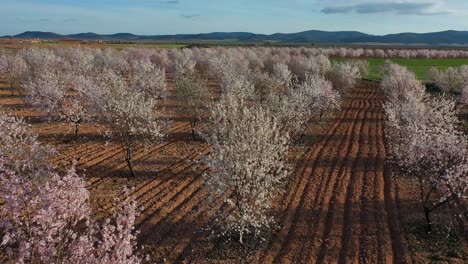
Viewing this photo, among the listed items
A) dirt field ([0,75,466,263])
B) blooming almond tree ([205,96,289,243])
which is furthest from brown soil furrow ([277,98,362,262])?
blooming almond tree ([205,96,289,243])

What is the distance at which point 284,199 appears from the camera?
28.9 metres

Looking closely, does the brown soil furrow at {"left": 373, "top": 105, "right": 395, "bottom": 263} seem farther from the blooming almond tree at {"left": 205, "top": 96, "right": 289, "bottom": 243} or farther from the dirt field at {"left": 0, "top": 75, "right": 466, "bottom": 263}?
the blooming almond tree at {"left": 205, "top": 96, "right": 289, "bottom": 243}

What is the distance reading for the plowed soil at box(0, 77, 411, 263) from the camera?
22.4 m

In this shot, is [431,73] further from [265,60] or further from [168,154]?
[168,154]

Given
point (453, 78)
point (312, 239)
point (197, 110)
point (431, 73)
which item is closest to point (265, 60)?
point (431, 73)

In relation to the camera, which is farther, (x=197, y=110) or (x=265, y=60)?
(x=265, y=60)

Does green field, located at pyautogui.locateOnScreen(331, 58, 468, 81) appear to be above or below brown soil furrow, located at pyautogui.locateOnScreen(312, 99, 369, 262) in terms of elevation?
above

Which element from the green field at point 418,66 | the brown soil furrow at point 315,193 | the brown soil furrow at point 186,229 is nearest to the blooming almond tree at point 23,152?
the brown soil furrow at point 186,229

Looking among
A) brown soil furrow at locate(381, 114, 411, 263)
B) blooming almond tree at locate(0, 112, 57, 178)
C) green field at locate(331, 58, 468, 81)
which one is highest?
blooming almond tree at locate(0, 112, 57, 178)

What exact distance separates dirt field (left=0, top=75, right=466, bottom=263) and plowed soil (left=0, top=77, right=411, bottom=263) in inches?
2.4

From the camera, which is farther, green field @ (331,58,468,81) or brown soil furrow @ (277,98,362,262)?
green field @ (331,58,468,81)

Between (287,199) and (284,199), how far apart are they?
0.21 metres

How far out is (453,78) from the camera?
6856cm

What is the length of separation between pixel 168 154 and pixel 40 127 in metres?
18.1
